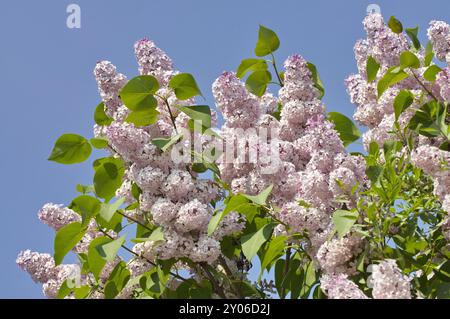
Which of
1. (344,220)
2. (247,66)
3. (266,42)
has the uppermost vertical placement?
(266,42)

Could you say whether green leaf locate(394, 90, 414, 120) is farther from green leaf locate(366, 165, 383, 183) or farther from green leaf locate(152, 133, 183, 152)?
green leaf locate(152, 133, 183, 152)

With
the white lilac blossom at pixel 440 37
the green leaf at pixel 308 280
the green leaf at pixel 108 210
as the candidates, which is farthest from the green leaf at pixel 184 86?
the white lilac blossom at pixel 440 37

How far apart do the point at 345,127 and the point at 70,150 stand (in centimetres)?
135

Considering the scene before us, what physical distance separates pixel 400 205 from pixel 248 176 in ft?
2.26

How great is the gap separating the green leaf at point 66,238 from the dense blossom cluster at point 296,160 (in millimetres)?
699

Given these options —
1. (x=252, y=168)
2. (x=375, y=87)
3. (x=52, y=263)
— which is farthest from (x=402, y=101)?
(x=52, y=263)

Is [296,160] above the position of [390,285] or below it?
above

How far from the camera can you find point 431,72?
3441 millimetres

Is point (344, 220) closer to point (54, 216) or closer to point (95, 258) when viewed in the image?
point (95, 258)

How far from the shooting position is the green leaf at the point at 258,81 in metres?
3.76

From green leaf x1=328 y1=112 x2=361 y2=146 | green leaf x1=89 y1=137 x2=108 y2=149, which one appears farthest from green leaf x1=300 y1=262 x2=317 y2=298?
green leaf x1=89 y1=137 x2=108 y2=149

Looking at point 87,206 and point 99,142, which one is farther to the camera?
point 99,142

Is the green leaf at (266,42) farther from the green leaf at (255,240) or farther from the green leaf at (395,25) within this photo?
the green leaf at (255,240)

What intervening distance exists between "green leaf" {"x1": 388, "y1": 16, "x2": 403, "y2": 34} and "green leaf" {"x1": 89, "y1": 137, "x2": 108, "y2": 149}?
159cm
